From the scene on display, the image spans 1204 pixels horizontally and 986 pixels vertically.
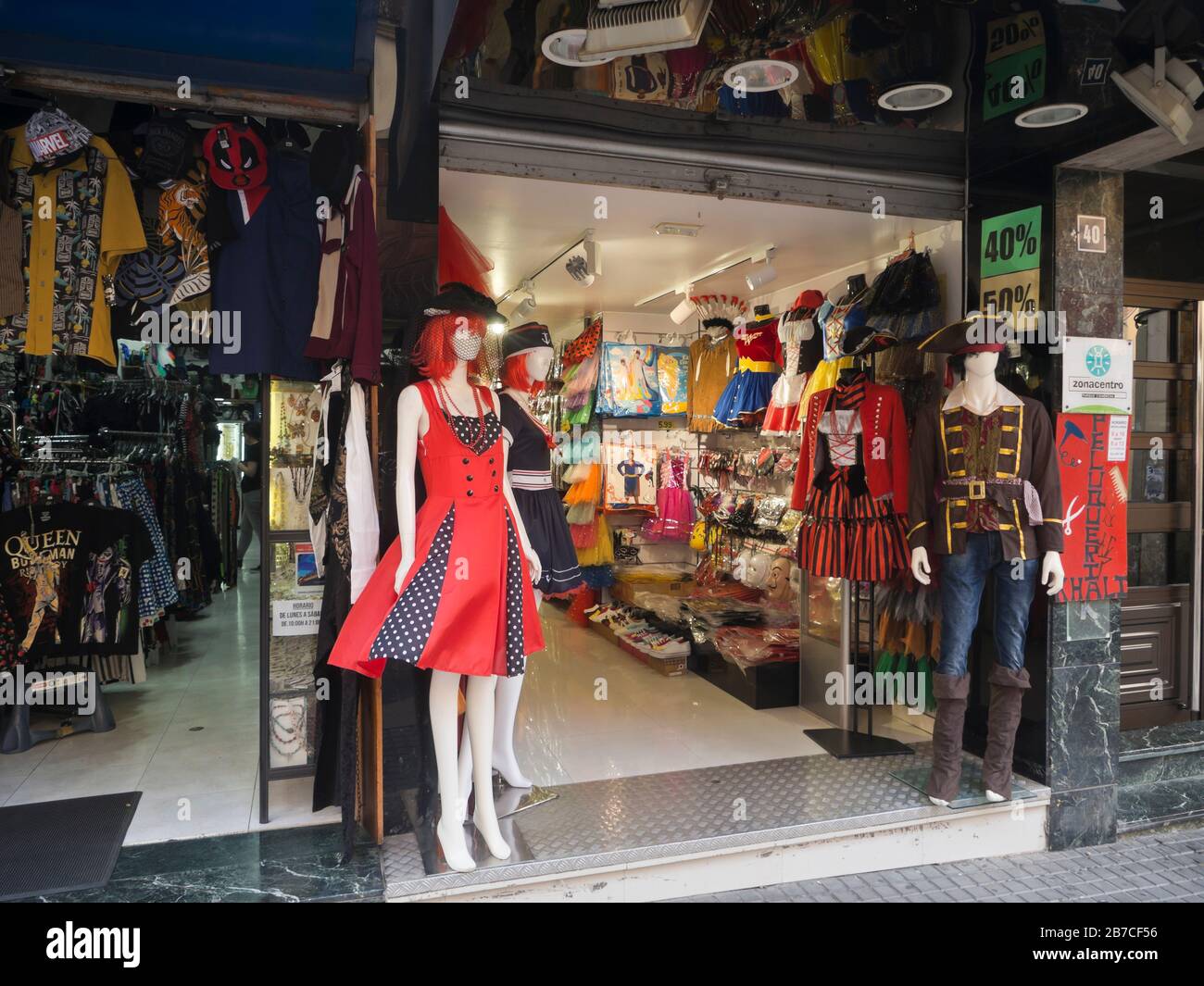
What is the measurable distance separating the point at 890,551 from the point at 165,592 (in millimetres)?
4535

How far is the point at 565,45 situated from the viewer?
3.37 m

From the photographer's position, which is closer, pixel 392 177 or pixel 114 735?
pixel 392 177

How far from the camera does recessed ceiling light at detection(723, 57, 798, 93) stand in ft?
11.9

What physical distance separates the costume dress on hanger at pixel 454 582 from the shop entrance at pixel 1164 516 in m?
3.72

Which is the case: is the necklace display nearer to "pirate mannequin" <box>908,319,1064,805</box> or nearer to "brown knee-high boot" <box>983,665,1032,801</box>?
"pirate mannequin" <box>908,319,1064,805</box>

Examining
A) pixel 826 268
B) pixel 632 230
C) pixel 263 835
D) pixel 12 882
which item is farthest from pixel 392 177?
pixel 826 268

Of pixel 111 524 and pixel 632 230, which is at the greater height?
pixel 632 230

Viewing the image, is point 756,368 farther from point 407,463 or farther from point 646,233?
point 407,463

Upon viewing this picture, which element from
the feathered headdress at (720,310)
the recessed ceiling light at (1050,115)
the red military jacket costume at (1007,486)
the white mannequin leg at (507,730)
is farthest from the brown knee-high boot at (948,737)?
the feathered headdress at (720,310)

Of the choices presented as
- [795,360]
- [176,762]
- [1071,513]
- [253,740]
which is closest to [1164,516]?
[1071,513]
